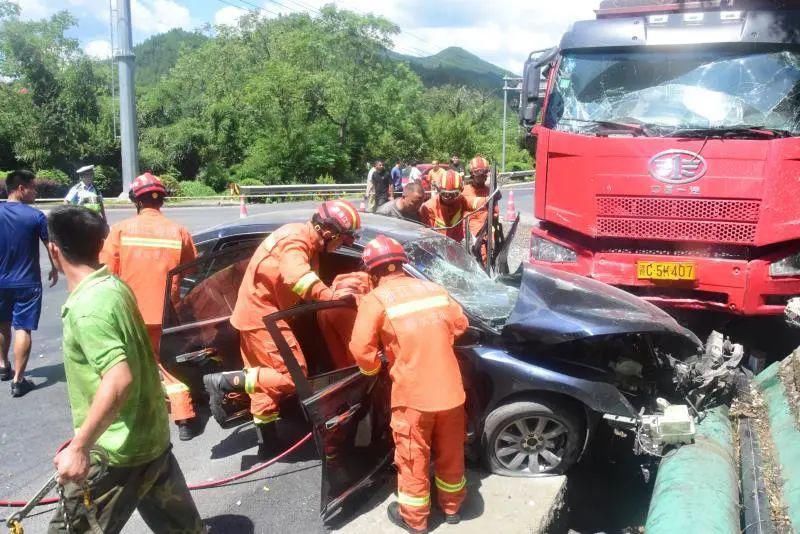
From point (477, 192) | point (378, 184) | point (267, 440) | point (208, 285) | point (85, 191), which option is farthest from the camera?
point (378, 184)

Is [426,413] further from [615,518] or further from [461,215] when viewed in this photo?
[461,215]

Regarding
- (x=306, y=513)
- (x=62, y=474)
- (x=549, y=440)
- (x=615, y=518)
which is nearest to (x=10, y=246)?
(x=306, y=513)

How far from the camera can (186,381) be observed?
466 cm

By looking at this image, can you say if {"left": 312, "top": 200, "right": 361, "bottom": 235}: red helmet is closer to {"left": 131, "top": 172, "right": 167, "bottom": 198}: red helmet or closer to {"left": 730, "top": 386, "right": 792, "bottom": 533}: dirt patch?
{"left": 131, "top": 172, "right": 167, "bottom": 198}: red helmet

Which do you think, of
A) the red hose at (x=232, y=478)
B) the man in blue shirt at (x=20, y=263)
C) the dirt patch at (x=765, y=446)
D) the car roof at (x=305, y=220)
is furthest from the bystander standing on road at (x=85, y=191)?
the dirt patch at (x=765, y=446)

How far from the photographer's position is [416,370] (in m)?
3.33

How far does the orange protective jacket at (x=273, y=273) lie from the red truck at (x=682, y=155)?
2.60 m

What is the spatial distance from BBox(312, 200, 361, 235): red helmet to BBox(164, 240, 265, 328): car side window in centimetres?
103

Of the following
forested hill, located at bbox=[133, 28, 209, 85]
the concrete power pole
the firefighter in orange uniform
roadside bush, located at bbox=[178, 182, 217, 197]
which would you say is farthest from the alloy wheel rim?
forested hill, located at bbox=[133, 28, 209, 85]

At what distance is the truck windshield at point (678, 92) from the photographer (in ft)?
17.4

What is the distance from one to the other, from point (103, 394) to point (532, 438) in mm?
2501

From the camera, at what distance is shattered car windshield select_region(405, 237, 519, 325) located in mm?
4188

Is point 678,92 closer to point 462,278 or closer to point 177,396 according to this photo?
point 462,278

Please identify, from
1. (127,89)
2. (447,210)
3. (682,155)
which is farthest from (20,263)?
(127,89)
